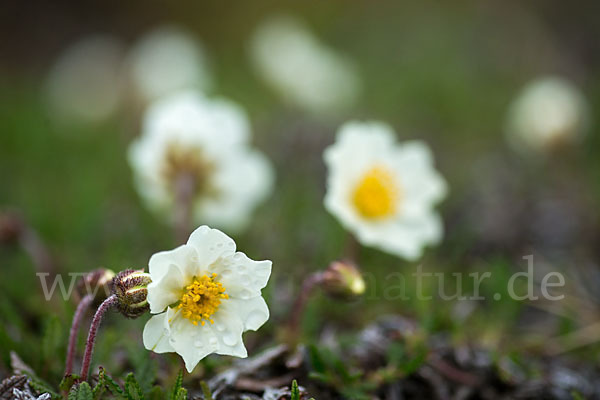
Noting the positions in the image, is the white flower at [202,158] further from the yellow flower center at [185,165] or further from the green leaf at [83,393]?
the green leaf at [83,393]

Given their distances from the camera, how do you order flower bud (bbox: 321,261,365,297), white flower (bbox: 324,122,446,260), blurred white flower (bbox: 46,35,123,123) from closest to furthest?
1. flower bud (bbox: 321,261,365,297)
2. white flower (bbox: 324,122,446,260)
3. blurred white flower (bbox: 46,35,123,123)

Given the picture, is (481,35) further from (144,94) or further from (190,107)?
(190,107)

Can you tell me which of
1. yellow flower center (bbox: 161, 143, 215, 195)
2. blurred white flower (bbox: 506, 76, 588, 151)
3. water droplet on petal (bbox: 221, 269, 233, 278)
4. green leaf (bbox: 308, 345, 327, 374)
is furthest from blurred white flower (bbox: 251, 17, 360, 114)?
water droplet on petal (bbox: 221, 269, 233, 278)

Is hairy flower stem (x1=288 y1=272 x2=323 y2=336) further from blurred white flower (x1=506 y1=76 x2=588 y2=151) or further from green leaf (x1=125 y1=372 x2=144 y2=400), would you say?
blurred white flower (x1=506 y1=76 x2=588 y2=151)

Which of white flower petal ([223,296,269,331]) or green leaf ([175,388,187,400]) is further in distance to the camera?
white flower petal ([223,296,269,331])

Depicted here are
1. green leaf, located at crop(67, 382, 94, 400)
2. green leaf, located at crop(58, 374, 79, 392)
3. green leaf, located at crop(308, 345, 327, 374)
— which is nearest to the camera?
green leaf, located at crop(67, 382, 94, 400)

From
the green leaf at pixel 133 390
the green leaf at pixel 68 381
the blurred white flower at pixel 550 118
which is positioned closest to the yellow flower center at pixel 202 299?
the green leaf at pixel 133 390

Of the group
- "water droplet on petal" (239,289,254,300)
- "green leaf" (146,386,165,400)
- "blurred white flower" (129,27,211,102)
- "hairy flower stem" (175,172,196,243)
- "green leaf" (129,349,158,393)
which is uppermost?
"blurred white flower" (129,27,211,102)
